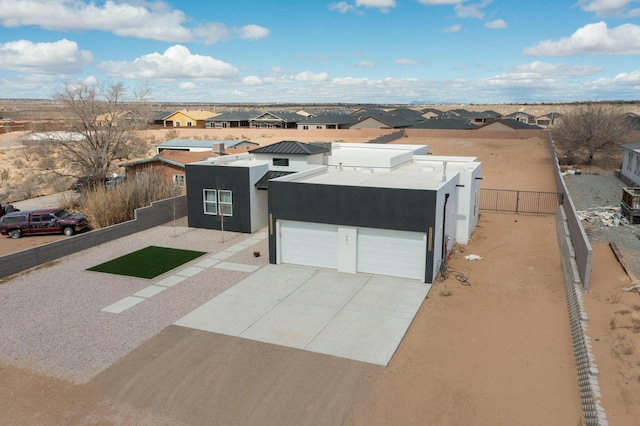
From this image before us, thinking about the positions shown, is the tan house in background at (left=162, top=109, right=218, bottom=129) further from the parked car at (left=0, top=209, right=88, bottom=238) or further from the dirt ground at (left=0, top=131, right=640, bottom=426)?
the dirt ground at (left=0, top=131, right=640, bottom=426)

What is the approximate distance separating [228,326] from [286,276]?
4.66m

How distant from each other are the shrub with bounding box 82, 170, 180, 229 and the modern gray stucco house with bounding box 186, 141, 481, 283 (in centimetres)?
469

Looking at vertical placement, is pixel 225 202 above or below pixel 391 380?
above

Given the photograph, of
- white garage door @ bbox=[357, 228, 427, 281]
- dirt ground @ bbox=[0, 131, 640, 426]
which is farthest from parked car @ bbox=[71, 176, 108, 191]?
dirt ground @ bbox=[0, 131, 640, 426]

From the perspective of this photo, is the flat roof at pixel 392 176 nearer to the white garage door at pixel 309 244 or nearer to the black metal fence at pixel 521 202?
the white garage door at pixel 309 244

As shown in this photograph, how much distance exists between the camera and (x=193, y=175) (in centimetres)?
2659

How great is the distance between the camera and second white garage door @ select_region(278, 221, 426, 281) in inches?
732

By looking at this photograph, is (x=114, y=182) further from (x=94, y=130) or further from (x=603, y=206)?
(x=603, y=206)

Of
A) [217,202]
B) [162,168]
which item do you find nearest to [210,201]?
[217,202]

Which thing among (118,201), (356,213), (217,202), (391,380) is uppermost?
(356,213)

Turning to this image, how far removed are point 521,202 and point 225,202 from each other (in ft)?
68.0

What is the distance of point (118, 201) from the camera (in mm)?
27500

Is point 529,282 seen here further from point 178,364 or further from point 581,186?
point 581,186

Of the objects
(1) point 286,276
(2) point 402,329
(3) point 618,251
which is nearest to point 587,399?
(2) point 402,329
